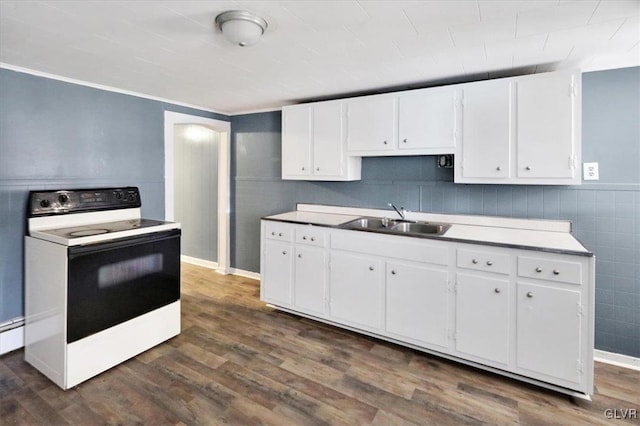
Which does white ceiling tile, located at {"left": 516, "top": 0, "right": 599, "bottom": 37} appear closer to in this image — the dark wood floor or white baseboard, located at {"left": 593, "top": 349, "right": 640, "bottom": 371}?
the dark wood floor

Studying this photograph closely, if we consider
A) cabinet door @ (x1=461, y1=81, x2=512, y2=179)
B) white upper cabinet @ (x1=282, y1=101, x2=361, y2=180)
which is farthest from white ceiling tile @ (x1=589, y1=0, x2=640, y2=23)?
white upper cabinet @ (x1=282, y1=101, x2=361, y2=180)

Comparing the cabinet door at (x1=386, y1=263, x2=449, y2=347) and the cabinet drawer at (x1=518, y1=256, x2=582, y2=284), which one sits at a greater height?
the cabinet drawer at (x1=518, y1=256, x2=582, y2=284)

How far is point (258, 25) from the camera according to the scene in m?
1.77

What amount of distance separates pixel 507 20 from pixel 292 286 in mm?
2500

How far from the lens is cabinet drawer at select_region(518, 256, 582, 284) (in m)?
1.99

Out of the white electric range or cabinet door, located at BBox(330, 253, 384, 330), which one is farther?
cabinet door, located at BBox(330, 253, 384, 330)

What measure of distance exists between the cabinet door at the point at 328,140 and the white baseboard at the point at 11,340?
2.72m

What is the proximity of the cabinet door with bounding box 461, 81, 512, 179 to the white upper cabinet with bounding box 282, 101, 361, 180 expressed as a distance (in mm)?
1065

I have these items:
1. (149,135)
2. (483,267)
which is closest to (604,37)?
(483,267)

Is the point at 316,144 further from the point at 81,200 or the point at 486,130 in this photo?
the point at 81,200

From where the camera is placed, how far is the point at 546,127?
234cm

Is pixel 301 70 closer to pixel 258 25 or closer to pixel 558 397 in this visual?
pixel 258 25

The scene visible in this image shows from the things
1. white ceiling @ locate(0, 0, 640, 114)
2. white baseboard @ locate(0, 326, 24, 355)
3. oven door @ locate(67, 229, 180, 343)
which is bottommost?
white baseboard @ locate(0, 326, 24, 355)

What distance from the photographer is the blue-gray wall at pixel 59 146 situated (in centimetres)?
251
